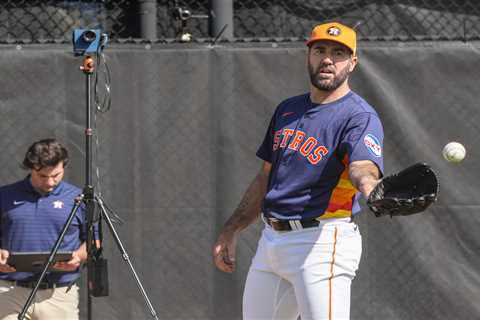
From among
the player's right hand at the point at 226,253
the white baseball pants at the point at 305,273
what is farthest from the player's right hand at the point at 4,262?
the white baseball pants at the point at 305,273

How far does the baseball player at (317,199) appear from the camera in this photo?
404 cm

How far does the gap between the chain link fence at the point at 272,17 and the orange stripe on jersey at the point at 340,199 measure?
2.87m

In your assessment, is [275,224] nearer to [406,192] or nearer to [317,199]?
[317,199]

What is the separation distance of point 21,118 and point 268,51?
177 centimetres

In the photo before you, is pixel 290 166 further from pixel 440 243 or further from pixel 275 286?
pixel 440 243

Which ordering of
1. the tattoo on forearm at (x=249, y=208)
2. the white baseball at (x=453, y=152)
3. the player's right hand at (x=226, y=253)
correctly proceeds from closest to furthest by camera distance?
the player's right hand at (x=226, y=253)
the tattoo on forearm at (x=249, y=208)
the white baseball at (x=453, y=152)

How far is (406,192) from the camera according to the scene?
3.46 meters

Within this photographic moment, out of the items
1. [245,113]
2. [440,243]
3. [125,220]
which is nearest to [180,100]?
[245,113]

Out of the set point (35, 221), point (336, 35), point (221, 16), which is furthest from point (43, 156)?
point (336, 35)

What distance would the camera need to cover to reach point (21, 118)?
20.1 ft

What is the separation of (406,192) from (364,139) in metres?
0.50

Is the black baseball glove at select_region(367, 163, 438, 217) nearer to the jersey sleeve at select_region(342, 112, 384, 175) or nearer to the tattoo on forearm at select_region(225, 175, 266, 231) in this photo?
the jersey sleeve at select_region(342, 112, 384, 175)

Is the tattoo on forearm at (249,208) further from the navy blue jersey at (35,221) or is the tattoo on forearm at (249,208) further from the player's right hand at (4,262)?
the player's right hand at (4,262)

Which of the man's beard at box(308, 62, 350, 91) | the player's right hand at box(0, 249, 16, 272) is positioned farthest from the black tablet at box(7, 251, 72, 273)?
the man's beard at box(308, 62, 350, 91)
